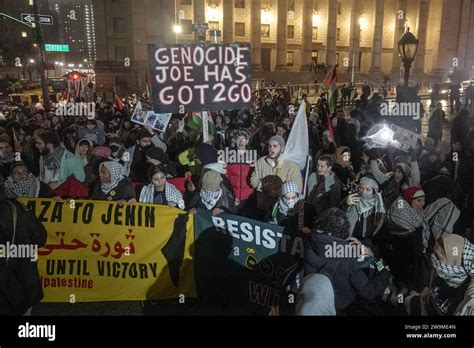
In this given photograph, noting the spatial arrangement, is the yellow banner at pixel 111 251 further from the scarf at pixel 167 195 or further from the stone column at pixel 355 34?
the stone column at pixel 355 34

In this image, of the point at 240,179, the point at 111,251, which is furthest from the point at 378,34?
the point at 111,251

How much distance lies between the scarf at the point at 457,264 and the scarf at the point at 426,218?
160 centimetres

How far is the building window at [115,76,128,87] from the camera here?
47156 mm

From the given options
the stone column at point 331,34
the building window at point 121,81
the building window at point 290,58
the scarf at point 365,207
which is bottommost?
the scarf at point 365,207

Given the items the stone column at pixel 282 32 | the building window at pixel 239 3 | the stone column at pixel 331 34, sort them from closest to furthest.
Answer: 1. the stone column at pixel 282 32
2. the stone column at pixel 331 34
3. the building window at pixel 239 3

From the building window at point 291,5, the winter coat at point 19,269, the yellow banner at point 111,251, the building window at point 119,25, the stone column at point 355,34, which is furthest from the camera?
the building window at point 291,5

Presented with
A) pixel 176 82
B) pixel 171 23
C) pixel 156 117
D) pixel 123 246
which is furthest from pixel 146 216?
pixel 171 23

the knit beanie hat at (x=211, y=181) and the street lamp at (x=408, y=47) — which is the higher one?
the street lamp at (x=408, y=47)

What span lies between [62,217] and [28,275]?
100 centimetres

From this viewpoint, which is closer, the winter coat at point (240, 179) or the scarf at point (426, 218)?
the scarf at point (426, 218)

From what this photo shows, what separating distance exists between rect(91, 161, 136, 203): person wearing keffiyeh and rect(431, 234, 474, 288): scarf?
3.99 m
